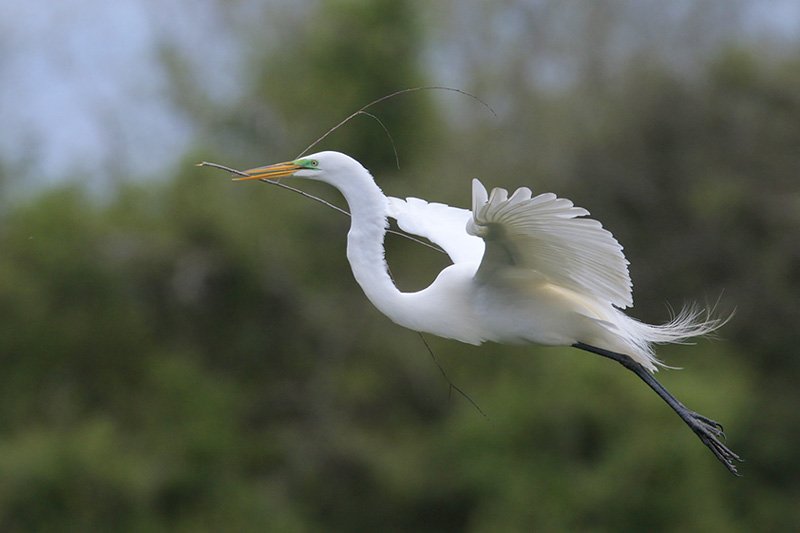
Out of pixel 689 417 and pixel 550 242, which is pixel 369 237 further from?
pixel 689 417

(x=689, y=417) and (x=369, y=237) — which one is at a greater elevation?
(x=689, y=417)

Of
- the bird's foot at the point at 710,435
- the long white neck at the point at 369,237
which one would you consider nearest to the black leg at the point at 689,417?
the bird's foot at the point at 710,435

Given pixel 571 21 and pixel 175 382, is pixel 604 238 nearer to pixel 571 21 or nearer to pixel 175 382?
pixel 175 382

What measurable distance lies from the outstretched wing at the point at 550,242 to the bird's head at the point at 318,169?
1.75 ft

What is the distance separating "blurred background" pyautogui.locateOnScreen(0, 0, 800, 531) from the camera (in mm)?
12352

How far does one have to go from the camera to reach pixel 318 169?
460cm

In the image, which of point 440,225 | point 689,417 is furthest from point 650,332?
point 440,225

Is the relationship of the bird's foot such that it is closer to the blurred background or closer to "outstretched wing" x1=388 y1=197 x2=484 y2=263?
"outstretched wing" x1=388 y1=197 x2=484 y2=263

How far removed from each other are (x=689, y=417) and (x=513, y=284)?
0.83m

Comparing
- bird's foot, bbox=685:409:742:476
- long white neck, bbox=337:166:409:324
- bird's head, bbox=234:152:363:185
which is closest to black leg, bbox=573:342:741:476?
bird's foot, bbox=685:409:742:476

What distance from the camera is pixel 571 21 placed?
60.6ft

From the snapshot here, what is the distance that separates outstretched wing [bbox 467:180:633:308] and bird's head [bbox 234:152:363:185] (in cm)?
53

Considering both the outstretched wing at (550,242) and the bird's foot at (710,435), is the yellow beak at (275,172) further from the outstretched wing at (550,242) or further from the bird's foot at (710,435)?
A: the bird's foot at (710,435)

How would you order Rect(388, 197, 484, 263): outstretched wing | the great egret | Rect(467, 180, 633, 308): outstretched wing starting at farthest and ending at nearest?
1. Rect(388, 197, 484, 263): outstretched wing
2. the great egret
3. Rect(467, 180, 633, 308): outstretched wing
